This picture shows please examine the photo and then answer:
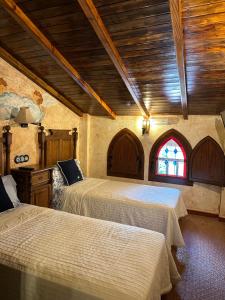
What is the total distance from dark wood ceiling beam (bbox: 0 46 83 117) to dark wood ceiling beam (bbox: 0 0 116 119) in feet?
2.19

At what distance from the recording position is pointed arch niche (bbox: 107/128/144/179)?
4.74 meters

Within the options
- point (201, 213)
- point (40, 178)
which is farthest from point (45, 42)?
point (201, 213)

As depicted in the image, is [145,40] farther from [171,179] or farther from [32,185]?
[171,179]

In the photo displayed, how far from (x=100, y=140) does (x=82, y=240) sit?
3.32 metres

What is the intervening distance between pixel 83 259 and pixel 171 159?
3327 millimetres

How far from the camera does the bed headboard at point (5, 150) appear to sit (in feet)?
10.1

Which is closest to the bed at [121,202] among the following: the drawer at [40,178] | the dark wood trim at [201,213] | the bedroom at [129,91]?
the bedroom at [129,91]

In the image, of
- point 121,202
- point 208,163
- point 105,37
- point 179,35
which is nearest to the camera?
point 179,35

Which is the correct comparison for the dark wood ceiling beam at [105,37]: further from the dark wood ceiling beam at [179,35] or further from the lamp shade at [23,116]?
the lamp shade at [23,116]


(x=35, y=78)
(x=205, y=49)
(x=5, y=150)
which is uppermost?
(x=205, y=49)

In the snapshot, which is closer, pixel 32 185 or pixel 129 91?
pixel 32 185

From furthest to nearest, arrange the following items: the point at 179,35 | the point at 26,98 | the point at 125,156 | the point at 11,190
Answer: the point at 125,156
the point at 26,98
the point at 11,190
the point at 179,35

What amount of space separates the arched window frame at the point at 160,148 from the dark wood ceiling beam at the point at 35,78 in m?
1.91

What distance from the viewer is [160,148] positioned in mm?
4613
